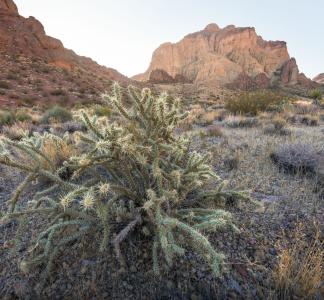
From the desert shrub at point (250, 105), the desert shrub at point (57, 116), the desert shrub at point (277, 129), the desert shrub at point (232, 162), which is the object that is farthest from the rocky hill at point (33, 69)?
the desert shrub at point (232, 162)

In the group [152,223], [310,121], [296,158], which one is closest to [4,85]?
[310,121]

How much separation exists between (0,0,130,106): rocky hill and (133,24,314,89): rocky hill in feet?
246

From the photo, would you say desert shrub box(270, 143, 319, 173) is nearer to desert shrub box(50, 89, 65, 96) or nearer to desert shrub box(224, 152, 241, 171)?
desert shrub box(224, 152, 241, 171)

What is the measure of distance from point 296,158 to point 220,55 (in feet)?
434

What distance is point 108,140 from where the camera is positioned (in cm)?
201

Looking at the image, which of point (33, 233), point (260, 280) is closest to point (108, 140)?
point (33, 233)

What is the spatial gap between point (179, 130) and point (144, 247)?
17.6ft

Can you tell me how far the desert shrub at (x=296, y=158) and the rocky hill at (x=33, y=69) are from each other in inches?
642

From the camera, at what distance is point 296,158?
166 inches

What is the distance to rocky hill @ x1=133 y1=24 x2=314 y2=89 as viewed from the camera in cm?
11756

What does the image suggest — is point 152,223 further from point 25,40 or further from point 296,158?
point 25,40

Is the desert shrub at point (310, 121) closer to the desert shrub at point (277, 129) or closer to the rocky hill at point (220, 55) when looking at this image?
the desert shrub at point (277, 129)

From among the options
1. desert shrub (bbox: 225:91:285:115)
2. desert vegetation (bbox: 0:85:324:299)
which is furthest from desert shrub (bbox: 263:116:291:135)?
desert vegetation (bbox: 0:85:324:299)

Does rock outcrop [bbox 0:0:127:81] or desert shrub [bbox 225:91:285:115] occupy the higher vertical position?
rock outcrop [bbox 0:0:127:81]
